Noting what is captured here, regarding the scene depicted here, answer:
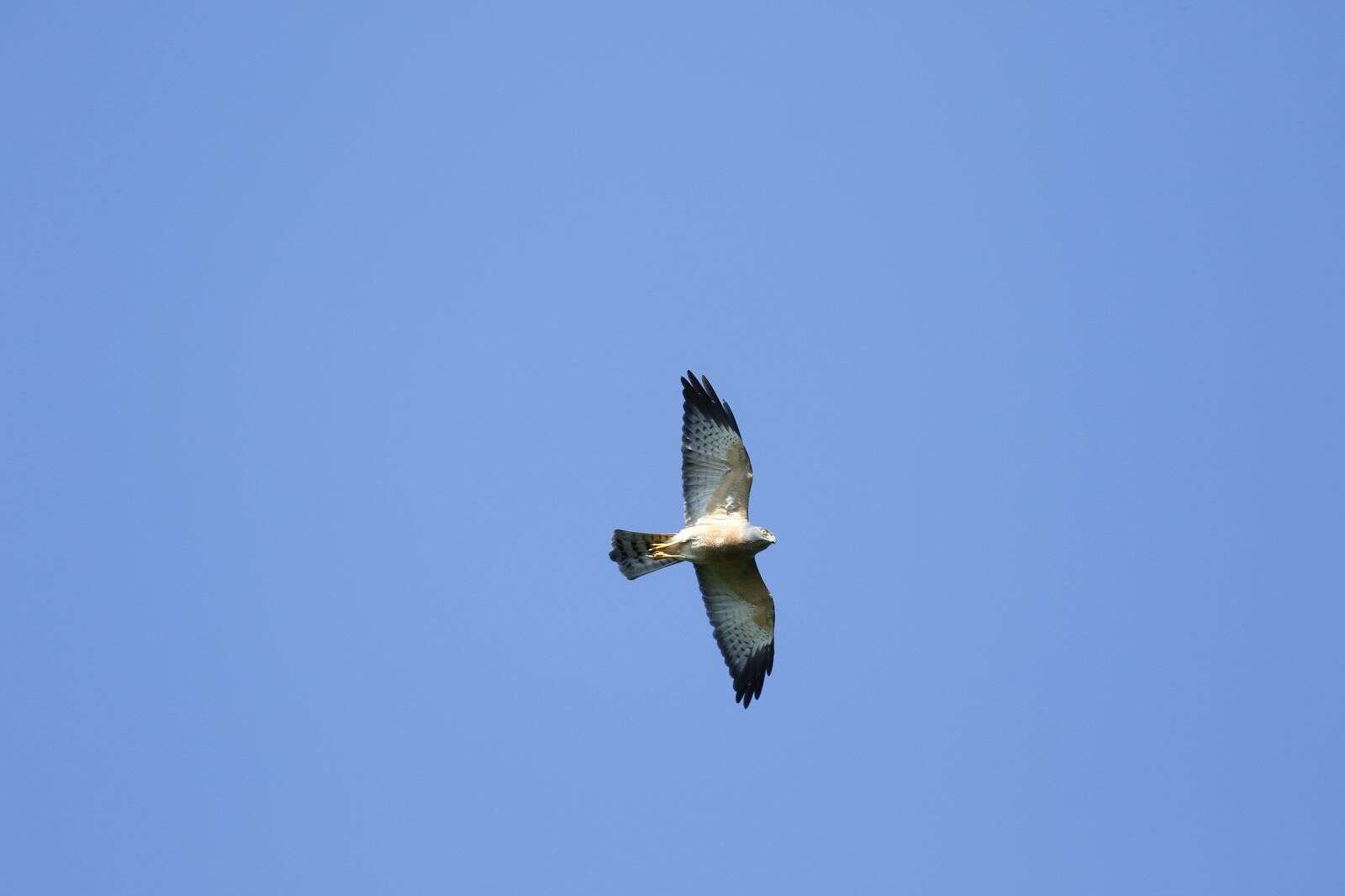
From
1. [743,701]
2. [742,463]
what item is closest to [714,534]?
[742,463]

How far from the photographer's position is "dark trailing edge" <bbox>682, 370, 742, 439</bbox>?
45.2ft

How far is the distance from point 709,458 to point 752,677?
7.57 feet

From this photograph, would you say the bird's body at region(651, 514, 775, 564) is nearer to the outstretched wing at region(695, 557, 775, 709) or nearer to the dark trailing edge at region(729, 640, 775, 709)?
the outstretched wing at region(695, 557, 775, 709)

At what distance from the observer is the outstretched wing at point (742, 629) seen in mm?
14289

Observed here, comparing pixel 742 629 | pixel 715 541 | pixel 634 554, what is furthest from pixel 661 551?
pixel 742 629

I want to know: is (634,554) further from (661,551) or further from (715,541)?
(715,541)

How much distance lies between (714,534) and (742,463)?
74cm

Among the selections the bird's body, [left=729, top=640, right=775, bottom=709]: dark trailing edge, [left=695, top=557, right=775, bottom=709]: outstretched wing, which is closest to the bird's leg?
the bird's body

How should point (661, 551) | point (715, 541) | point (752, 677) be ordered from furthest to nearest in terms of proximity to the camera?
point (752, 677), point (661, 551), point (715, 541)

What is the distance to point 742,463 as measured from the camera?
45.2 ft

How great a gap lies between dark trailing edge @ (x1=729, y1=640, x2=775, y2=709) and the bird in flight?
0.54m

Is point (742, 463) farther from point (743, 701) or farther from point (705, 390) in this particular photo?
point (743, 701)

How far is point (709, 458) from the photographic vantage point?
1387cm

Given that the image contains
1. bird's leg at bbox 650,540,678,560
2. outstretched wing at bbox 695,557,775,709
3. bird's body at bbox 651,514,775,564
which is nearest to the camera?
bird's body at bbox 651,514,775,564
